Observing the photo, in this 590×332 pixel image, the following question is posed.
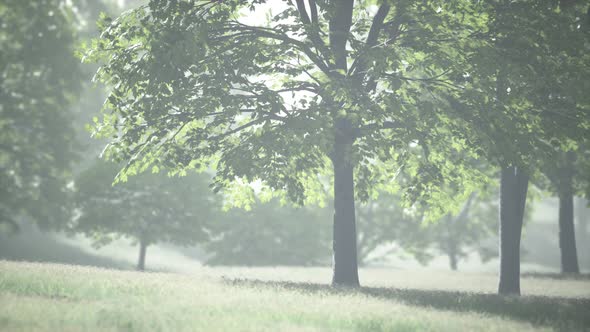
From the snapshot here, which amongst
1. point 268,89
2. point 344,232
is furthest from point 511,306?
point 268,89

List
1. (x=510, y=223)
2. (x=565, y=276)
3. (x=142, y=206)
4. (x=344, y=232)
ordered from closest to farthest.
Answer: (x=344, y=232) → (x=510, y=223) → (x=565, y=276) → (x=142, y=206)

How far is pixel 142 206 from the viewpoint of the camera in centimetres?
2484

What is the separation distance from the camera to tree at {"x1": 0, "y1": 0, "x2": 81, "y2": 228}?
26.2 m

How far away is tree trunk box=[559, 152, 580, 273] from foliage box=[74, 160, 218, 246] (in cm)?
1765

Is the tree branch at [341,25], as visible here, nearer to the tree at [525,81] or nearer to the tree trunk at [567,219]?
the tree at [525,81]

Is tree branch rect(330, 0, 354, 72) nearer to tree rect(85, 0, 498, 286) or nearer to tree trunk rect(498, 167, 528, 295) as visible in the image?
tree rect(85, 0, 498, 286)

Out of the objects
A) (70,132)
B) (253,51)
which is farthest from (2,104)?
(253,51)

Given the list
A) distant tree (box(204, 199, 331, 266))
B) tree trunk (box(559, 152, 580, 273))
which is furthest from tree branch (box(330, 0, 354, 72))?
distant tree (box(204, 199, 331, 266))

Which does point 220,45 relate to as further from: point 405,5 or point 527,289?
point 527,289

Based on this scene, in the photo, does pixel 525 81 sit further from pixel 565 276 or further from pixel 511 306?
pixel 565 276

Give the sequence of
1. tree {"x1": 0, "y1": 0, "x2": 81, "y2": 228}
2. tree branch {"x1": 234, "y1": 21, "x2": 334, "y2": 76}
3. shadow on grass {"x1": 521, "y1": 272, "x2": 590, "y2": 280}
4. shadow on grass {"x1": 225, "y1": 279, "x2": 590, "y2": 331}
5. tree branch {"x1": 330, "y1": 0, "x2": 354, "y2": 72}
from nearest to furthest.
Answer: shadow on grass {"x1": 225, "y1": 279, "x2": 590, "y2": 331}
tree branch {"x1": 234, "y1": 21, "x2": 334, "y2": 76}
tree branch {"x1": 330, "y1": 0, "x2": 354, "y2": 72}
shadow on grass {"x1": 521, "y1": 272, "x2": 590, "y2": 280}
tree {"x1": 0, "y1": 0, "x2": 81, "y2": 228}

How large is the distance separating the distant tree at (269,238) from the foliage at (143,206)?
7.68 metres

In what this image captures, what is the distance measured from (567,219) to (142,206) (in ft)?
68.5

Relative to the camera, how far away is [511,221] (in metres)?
14.6
